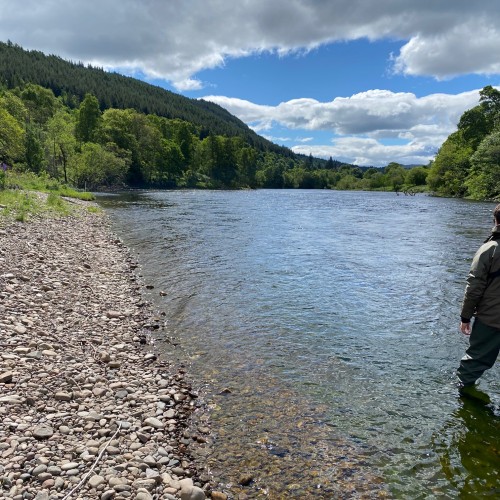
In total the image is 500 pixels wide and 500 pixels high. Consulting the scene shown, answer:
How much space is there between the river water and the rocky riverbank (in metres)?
0.61

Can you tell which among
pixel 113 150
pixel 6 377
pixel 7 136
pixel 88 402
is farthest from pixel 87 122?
pixel 88 402

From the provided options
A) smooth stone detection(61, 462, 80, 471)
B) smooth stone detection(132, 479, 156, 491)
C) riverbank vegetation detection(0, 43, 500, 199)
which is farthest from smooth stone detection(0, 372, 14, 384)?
riverbank vegetation detection(0, 43, 500, 199)

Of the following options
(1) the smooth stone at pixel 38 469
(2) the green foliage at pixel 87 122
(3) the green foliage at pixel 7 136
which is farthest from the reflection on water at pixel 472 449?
(2) the green foliage at pixel 87 122

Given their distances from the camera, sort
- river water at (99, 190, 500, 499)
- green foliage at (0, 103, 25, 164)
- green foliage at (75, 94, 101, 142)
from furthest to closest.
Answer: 1. green foliage at (75, 94, 101, 142)
2. green foliage at (0, 103, 25, 164)
3. river water at (99, 190, 500, 499)

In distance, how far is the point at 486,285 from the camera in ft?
21.9

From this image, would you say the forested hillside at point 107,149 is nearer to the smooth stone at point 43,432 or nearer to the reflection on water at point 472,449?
the smooth stone at point 43,432

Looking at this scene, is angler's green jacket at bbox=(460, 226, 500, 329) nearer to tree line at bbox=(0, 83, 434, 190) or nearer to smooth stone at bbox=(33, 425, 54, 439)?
smooth stone at bbox=(33, 425, 54, 439)

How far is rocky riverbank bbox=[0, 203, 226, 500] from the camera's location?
482 cm

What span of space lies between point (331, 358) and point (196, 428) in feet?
12.8

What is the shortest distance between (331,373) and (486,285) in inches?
139

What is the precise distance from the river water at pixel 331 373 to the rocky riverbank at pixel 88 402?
24.1 inches

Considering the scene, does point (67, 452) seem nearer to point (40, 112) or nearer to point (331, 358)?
point (331, 358)

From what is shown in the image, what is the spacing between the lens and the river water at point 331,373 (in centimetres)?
554

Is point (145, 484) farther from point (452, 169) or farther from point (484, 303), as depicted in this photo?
point (452, 169)
